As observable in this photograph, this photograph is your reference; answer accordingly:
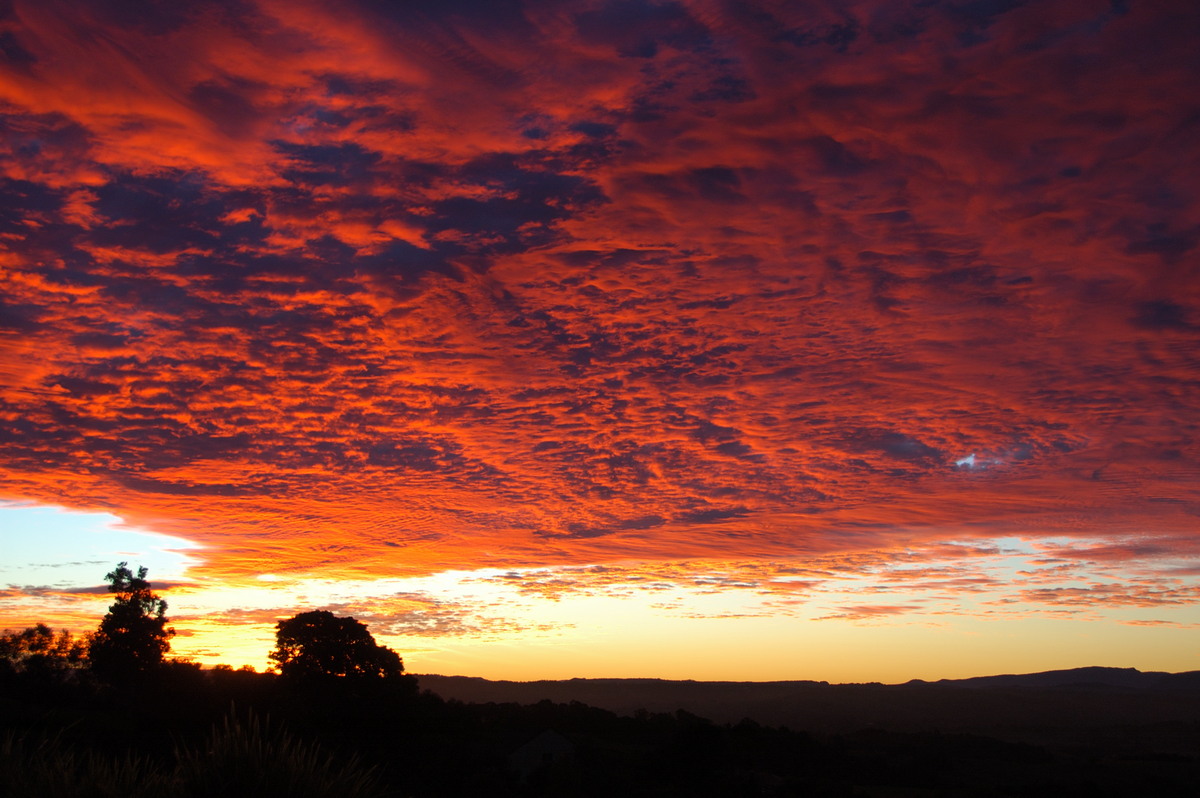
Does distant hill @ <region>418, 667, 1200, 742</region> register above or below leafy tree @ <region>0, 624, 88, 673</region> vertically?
below

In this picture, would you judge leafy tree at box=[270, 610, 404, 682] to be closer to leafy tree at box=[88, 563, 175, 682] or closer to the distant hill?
leafy tree at box=[88, 563, 175, 682]

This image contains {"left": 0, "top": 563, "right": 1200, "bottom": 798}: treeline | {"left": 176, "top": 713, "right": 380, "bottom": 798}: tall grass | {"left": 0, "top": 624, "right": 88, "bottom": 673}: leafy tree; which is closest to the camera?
{"left": 176, "top": 713, "right": 380, "bottom": 798}: tall grass

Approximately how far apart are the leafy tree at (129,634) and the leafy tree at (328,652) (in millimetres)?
9269

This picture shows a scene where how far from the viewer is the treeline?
34969 millimetres

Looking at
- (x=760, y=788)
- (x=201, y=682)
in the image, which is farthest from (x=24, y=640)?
(x=760, y=788)

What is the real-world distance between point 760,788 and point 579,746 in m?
11.3

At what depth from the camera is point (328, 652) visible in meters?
55.5

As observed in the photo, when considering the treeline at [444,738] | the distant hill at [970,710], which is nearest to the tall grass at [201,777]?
the treeline at [444,738]

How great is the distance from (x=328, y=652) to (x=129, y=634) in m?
14.6

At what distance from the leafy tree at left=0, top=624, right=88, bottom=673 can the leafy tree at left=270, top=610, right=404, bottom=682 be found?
1363cm

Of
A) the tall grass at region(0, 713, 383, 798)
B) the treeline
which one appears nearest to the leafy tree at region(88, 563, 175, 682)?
the treeline

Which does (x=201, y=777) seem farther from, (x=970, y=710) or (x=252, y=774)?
(x=970, y=710)

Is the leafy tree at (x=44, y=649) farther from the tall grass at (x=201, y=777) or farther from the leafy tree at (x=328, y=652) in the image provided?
the tall grass at (x=201, y=777)

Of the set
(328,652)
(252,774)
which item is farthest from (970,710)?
(252,774)
